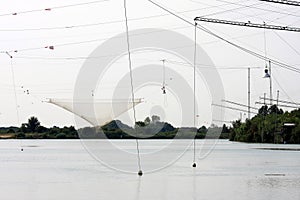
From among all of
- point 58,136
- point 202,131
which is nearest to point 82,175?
point 202,131

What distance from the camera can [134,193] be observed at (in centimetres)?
2150

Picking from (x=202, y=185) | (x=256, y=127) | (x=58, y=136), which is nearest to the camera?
(x=202, y=185)

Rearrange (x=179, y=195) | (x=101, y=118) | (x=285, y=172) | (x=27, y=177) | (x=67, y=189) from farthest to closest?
(x=101, y=118)
(x=285, y=172)
(x=27, y=177)
(x=67, y=189)
(x=179, y=195)

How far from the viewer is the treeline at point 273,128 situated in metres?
93.2

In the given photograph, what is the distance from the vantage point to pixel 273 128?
9562cm

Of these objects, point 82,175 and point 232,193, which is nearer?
point 232,193

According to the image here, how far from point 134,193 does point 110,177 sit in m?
6.94

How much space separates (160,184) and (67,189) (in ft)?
12.3

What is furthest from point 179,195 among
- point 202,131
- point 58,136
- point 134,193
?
point 58,136

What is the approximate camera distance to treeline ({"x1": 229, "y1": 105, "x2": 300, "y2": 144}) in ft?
306

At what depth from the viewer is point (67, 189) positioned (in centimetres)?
2248

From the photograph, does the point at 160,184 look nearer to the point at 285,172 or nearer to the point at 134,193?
the point at 134,193

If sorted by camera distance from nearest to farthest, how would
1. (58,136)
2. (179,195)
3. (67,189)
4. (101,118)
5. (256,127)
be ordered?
(179,195)
(67,189)
(101,118)
(256,127)
(58,136)

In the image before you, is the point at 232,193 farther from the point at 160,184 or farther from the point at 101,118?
the point at 101,118
